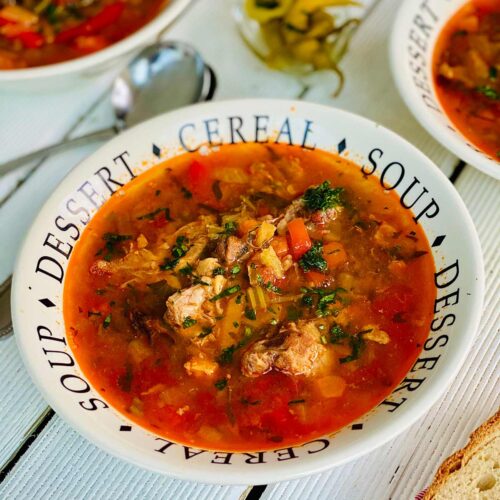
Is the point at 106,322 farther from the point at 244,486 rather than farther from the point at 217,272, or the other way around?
the point at 244,486

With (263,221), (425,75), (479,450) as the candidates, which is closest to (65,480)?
(263,221)

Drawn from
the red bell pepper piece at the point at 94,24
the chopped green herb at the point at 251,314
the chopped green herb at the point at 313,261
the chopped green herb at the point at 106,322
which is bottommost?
the chopped green herb at the point at 251,314

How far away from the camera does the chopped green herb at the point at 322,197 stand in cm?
301

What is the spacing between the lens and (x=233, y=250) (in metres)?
2.93

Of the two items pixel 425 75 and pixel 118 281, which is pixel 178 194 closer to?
pixel 118 281

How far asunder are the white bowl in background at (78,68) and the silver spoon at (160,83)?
0.54 feet

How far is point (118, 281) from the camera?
3.02 m

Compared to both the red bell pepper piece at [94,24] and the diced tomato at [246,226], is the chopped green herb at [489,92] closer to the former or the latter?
the diced tomato at [246,226]

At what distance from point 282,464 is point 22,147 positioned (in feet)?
8.11

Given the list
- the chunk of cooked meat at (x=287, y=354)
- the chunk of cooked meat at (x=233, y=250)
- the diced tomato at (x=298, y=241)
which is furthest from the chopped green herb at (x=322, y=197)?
the chunk of cooked meat at (x=287, y=354)

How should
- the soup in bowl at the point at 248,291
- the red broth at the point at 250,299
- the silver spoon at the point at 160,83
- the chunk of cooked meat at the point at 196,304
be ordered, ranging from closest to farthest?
the soup in bowl at the point at 248,291
the red broth at the point at 250,299
the chunk of cooked meat at the point at 196,304
the silver spoon at the point at 160,83

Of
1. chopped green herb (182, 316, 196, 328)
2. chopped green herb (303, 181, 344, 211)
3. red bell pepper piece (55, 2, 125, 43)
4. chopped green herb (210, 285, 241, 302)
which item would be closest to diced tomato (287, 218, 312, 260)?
chopped green herb (303, 181, 344, 211)

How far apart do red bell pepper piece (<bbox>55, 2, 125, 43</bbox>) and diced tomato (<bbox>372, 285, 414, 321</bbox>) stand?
2.59 metres

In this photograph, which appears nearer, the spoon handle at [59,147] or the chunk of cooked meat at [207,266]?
the chunk of cooked meat at [207,266]
